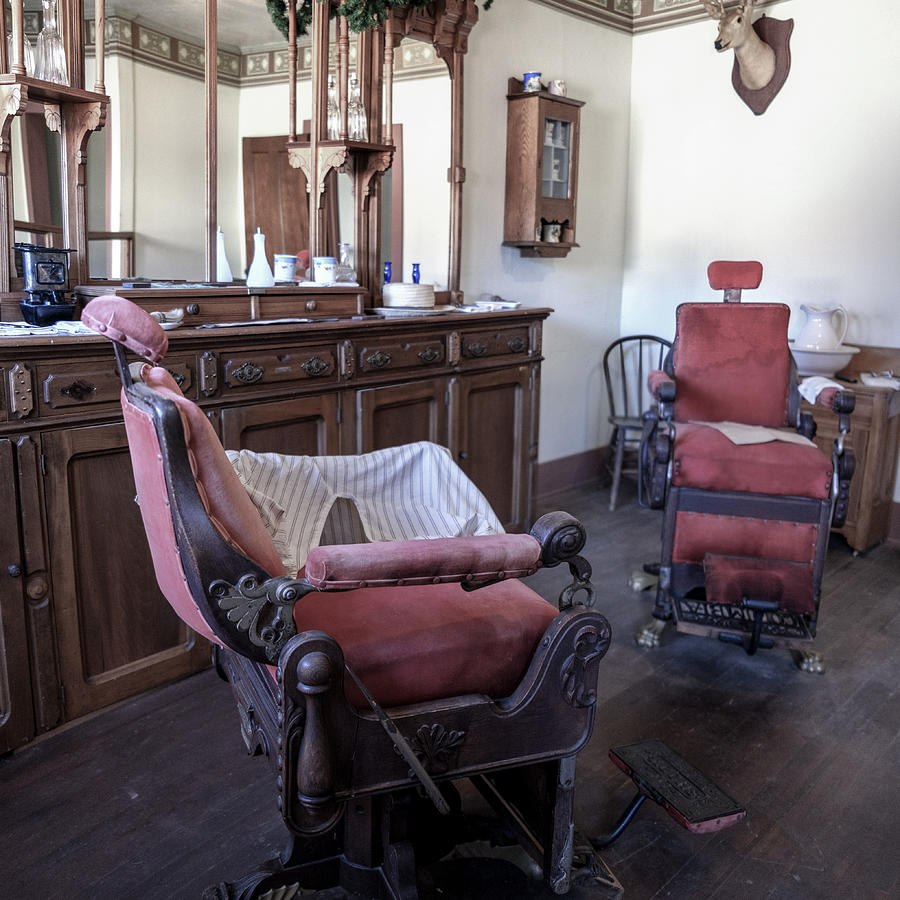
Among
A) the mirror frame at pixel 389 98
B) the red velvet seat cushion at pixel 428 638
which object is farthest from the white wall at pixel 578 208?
the red velvet seat cushion at pixel 428 638

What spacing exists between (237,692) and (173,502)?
0.60 meters

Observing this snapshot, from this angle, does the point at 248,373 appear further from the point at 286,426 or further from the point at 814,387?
the point at 814,387

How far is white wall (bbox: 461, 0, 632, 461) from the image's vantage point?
4.36 metres

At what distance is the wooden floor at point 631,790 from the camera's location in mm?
1973

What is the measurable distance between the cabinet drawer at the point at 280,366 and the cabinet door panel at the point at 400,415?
0.68ft

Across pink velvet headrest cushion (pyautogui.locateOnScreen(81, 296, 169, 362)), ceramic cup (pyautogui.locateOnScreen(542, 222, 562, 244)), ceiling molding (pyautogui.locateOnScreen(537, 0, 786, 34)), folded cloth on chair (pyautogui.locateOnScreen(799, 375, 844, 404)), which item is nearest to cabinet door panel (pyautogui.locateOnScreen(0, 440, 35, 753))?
pink velvet headrest cushion (pyautogui.locateOnScreen(81, 296, 169, 362))

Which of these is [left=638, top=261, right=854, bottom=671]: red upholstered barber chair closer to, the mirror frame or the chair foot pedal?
the chair foot pedal

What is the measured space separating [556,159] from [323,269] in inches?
70.0

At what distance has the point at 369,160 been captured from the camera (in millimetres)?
3678

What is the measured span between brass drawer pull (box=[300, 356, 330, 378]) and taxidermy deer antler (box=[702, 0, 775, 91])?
2855 millimetres

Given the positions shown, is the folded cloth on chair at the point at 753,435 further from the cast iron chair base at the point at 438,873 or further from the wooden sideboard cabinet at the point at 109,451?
the cast iron chair base at the point at 438,873

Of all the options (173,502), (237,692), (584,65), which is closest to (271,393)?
(237,692)

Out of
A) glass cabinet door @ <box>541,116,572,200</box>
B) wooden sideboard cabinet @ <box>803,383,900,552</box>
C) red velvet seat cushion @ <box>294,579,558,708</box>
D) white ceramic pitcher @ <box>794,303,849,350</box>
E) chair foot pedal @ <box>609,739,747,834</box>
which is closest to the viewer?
red velvet seat cushion @ <box>294,579,558,708</box>

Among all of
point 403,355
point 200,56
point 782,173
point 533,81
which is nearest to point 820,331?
point 782,173
